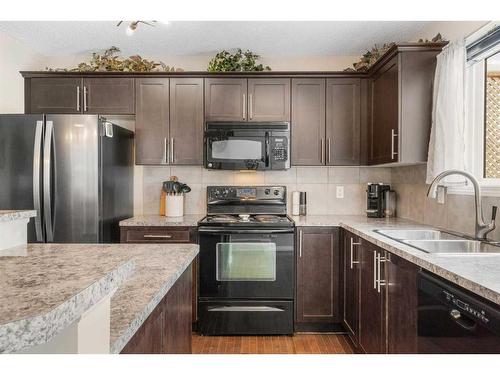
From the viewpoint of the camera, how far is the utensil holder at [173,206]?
10.6ft

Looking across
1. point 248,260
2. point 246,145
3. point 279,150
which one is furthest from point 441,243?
point 246,145

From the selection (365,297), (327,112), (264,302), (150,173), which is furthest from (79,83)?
(365,297)

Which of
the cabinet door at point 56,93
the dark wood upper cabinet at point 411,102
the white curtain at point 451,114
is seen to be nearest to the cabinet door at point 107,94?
the cabinet door at point 56,93

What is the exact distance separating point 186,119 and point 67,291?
278cm

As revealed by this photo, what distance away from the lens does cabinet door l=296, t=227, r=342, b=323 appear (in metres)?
2.88

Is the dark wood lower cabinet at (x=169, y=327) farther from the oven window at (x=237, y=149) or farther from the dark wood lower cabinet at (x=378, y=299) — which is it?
the oven window at (x=237, y=149)

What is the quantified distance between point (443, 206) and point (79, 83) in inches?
123

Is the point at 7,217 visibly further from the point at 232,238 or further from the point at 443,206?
the point at 443,206

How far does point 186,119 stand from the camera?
10.5 ft

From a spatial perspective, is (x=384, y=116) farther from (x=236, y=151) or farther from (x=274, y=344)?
(x=274, y=344)

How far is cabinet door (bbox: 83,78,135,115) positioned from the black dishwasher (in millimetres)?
2736

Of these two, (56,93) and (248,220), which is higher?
(56,93)

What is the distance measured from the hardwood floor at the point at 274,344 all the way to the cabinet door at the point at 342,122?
57.9 inches

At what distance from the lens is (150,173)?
3498 mm
